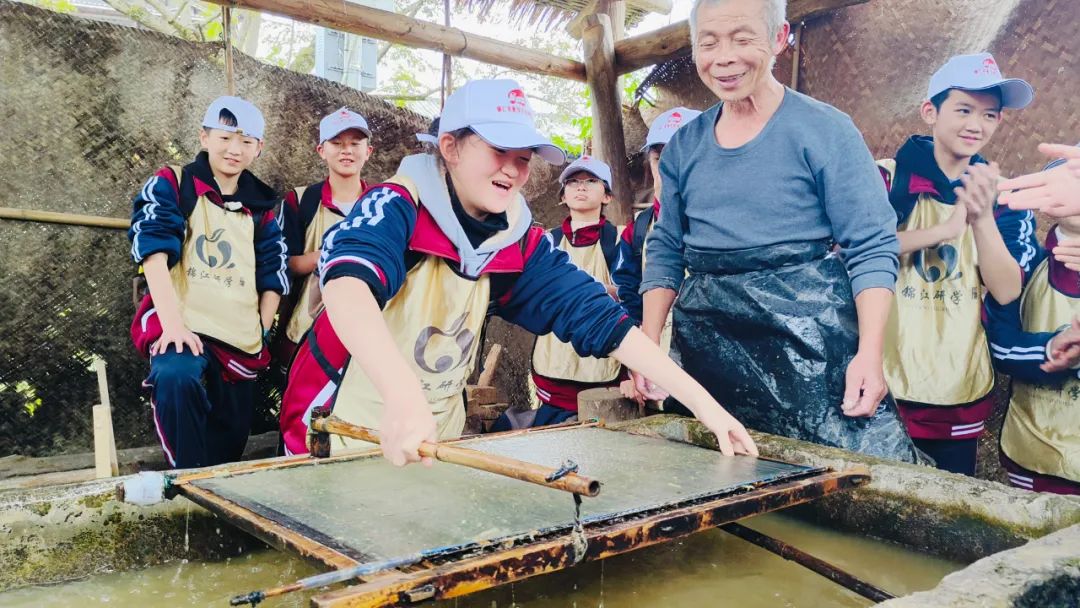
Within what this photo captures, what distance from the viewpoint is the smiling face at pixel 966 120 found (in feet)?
9.00

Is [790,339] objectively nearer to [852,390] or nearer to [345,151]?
[852,390]

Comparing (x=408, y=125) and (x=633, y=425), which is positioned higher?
(x=408, y=125)

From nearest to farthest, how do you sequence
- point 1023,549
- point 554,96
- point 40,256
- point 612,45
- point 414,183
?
point 1023,549 < point 414,183 < point 40,256 < point 612,45 < point 554,96

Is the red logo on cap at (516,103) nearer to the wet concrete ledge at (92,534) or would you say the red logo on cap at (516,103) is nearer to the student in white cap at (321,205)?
the wet concrete ledge at (92,534)

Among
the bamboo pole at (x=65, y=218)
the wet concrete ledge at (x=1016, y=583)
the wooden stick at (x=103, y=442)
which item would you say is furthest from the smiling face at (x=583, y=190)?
the wet concrete ledge at (x=1016, y=583)

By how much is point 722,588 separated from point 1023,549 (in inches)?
26.7

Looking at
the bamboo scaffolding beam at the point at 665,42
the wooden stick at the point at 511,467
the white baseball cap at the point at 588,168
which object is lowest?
the wooden stick at the point at 511,467

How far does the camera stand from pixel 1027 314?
2779 millimetres

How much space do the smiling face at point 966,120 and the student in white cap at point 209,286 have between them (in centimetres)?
315

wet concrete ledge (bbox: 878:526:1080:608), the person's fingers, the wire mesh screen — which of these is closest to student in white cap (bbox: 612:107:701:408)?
the person's fingers

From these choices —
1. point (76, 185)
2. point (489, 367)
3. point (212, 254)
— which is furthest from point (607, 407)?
point (76, 185)

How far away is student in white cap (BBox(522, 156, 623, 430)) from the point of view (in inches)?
149

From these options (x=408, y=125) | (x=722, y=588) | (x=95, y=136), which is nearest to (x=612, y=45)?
(x=408, y=125)

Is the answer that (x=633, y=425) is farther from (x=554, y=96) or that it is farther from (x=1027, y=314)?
(x=554, y=96)
